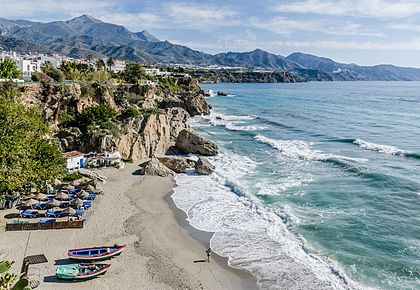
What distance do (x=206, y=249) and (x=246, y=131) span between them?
41.9m

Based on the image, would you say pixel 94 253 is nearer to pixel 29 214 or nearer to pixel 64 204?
pixel 29 214

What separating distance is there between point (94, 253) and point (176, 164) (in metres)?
19.5

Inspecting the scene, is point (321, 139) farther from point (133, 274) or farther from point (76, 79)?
point (133, 274)

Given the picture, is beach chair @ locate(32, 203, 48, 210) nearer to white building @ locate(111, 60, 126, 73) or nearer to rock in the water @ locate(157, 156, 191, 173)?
rock in the water @ locate(157, 156, 191, 173)

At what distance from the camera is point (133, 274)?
2047cm

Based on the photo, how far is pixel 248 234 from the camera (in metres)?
25.6

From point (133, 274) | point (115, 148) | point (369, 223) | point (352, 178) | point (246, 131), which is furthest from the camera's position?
point (246, 131)

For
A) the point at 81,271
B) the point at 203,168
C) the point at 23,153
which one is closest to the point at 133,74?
the point at 203,168

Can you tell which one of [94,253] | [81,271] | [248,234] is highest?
[248,234]

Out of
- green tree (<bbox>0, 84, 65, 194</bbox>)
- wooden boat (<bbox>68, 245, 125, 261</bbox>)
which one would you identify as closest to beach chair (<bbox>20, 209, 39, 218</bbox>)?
green tree (<bbox>0, 84, 65, 194</bbox>)

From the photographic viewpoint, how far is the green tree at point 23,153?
81.2 feet

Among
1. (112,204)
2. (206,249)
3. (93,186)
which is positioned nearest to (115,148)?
(93,186)

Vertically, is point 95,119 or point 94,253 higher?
point 95,119

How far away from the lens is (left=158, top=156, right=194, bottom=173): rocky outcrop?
131 ft
